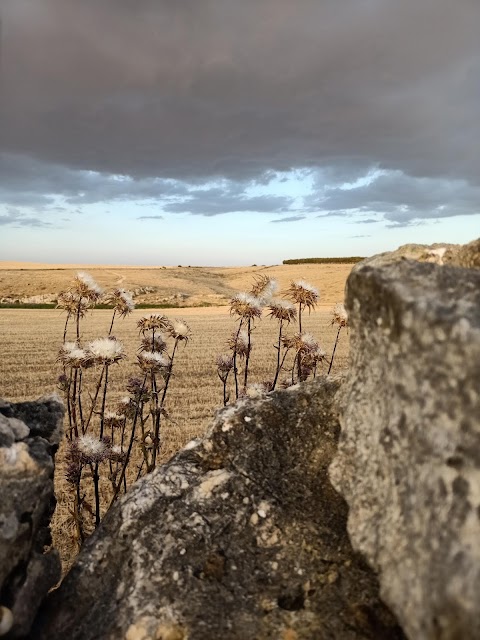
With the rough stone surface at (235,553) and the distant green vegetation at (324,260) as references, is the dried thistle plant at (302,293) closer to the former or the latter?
the rough stone surface at (235,553)

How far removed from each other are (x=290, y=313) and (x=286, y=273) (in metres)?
79.6

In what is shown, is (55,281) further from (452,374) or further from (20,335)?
(452,374)

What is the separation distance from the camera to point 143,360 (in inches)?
190

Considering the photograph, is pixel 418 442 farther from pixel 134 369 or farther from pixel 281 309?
pixel 134 369

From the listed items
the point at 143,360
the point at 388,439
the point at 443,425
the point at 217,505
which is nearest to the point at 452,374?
the point at 443,425

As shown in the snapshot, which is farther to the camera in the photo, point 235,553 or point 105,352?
point 105,352

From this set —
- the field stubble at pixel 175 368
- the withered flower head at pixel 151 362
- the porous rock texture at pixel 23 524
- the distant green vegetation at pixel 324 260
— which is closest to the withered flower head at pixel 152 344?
the field stubble at pixel 175 368

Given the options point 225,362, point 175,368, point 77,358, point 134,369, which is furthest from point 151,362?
point 134,369

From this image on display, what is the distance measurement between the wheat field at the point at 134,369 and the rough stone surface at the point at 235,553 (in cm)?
105

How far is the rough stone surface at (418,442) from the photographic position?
4.40 ft

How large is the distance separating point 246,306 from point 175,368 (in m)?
12.1

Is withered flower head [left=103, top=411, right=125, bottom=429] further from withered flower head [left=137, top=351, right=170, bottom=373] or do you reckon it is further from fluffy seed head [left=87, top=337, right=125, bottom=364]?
fluffy seed head [left=87, top=337, right=125, bottom=364]

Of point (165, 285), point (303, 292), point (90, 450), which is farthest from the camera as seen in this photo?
A: point (165, 285)

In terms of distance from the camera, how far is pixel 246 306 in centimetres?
522
